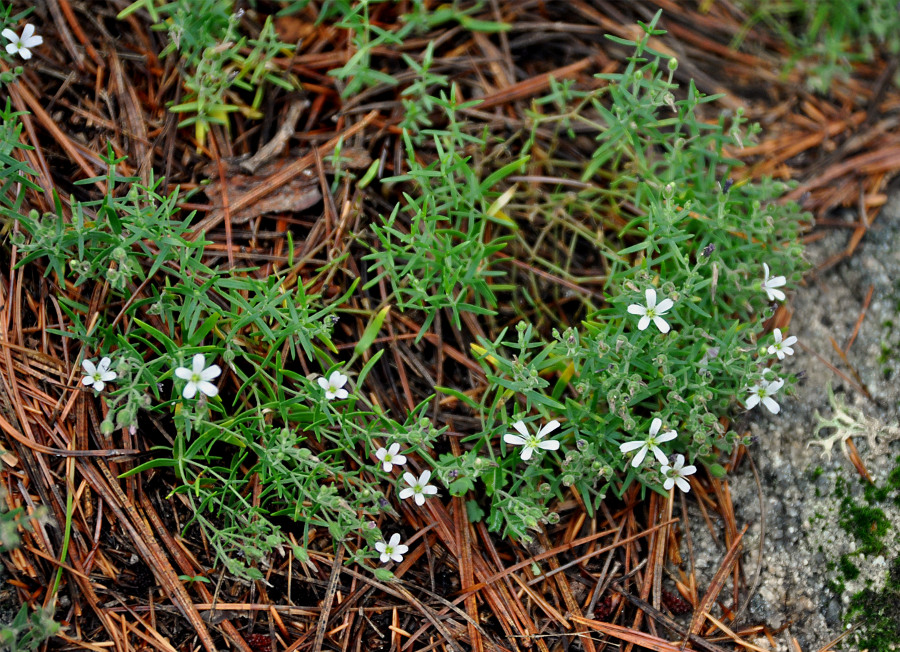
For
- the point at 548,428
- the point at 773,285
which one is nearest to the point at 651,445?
the point at 548,428

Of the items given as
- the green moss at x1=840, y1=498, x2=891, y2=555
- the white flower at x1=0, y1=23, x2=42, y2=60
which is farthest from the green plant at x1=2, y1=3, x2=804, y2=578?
the green moss at x1=840, y1=498, x2=891, y2=555

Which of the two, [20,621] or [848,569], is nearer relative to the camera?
[20,621]

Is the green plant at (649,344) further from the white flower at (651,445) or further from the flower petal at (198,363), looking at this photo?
the flower petal at (198,363)

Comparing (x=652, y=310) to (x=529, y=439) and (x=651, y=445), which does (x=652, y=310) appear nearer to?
(x=651, y=445)

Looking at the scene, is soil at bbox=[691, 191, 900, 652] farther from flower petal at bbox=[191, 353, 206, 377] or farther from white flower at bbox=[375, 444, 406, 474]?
flower petal at bbox=[191, 353, 206, 377]

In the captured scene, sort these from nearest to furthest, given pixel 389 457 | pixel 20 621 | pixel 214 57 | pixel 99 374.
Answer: pixel 20 621
pixel 99 374
pixel 389 457
pixel 214 57
